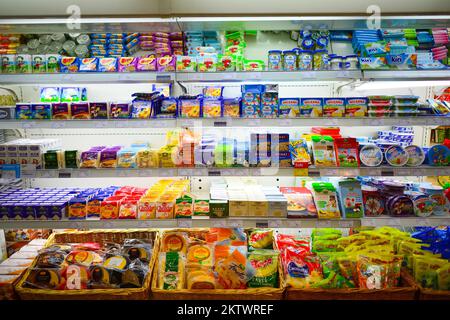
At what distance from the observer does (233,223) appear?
2.53m

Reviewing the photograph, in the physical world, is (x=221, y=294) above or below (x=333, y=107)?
below

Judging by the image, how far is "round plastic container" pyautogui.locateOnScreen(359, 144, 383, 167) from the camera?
257 cm

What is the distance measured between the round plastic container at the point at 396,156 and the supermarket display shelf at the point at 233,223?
414 mm

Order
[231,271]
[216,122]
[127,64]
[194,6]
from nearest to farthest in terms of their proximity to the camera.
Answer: [194,6] → [231,271] → [216,122] → [127,64]

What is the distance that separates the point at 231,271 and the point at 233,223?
1.11ft

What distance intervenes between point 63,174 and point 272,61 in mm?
1831

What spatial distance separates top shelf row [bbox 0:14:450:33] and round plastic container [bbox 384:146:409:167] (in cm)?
89

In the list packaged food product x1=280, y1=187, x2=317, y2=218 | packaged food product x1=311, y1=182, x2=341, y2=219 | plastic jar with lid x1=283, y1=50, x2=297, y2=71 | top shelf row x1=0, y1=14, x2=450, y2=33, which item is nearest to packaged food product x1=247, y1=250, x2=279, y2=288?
packaged food product x1=280, y1=187, x2=317, y2=218

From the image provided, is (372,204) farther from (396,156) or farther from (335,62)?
(335,62)

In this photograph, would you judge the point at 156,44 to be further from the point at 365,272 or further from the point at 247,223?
the point at 365,272

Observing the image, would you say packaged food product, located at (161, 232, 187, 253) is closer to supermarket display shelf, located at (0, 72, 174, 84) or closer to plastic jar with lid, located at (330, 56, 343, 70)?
supermarket display shelf, located at (0, 72, 174, 84)

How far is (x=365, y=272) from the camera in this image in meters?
2.38

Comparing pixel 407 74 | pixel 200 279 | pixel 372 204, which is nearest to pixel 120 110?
pixel 200 279

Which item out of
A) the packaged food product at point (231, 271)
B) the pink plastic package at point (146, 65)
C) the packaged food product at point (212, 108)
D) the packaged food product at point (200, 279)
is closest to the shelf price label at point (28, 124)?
the pink plastic package at point (146, 65)
